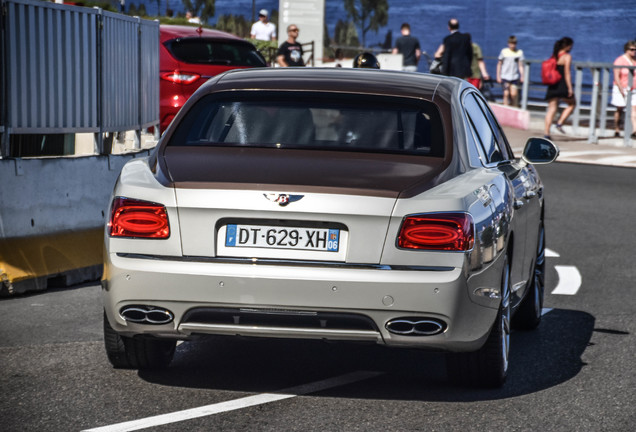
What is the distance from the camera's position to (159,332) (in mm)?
5727

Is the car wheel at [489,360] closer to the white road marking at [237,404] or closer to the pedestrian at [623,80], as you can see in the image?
the white road marking at [237,404]

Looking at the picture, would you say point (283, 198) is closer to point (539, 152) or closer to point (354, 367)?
point (354, 367)

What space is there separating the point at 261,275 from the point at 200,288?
27 cm

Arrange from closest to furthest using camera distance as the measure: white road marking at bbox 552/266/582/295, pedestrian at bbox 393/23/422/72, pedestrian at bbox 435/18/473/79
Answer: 1. white road marking at bbox 552/266/582/295
2. pedestrian at bbox 435/18/473/79
3. pedestrian at bbox 393/23/422/72

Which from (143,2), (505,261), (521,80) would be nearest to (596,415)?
(505,261)

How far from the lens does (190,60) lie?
57.1 feet

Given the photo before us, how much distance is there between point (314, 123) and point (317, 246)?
923mm

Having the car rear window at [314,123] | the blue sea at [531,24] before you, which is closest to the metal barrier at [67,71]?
the car rear window at [314,123]

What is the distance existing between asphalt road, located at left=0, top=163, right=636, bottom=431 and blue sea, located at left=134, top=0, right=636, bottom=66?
28.9 meters

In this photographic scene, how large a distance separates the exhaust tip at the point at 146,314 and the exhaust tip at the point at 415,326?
938 millimetres

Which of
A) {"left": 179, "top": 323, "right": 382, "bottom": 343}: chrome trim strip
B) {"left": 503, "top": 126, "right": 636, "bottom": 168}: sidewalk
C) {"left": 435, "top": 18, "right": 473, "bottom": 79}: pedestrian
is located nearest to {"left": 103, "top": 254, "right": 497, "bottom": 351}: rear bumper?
{"left": 179, "top": 323, "right": 382, "bottom": 343}: chrome trim strip

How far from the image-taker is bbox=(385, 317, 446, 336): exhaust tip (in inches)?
218

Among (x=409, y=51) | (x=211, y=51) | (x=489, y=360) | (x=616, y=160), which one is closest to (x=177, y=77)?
(x=211, y=51)

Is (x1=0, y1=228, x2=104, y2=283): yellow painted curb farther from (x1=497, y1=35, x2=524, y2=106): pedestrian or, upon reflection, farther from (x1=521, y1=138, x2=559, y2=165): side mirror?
(x1=497, y1=35, x2=524, y2=106): pedestrian
